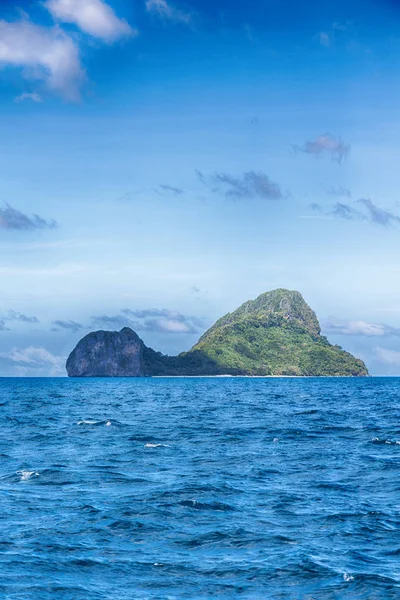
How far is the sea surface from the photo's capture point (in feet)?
78.0

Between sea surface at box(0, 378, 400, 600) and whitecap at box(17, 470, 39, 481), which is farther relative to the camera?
whitecap at box(17, 470, 39, 481)

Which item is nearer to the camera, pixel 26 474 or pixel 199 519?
pixel 199 519

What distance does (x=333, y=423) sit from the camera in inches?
3132

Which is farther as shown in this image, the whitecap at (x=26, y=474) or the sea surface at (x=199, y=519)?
the whitecap at (x=26, y=474)

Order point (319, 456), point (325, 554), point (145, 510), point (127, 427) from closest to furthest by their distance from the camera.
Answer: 1. point (325, 554)
2. point (145, 510)
3. point (319, 456)
4. point (127, 427)

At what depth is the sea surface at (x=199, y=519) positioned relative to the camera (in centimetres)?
2377

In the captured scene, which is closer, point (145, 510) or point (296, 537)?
point (296, 537)

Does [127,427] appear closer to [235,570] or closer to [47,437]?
[47,437]

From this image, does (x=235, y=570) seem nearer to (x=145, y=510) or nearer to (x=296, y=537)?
(x=296, y=537)

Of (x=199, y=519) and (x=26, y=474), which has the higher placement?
(x=26, y=474)

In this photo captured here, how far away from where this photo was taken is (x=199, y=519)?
32.4m

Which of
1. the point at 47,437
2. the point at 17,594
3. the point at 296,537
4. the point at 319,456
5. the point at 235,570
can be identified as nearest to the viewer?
the point at 17,594

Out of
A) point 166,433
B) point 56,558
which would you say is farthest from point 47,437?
point 56,558

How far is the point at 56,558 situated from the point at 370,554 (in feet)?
37.3
